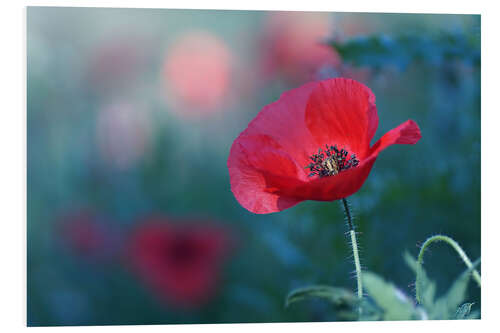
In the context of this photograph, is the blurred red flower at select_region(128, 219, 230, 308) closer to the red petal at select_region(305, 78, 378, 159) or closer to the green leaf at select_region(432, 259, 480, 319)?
the red petal at select_region(305, 78, 378, 159)

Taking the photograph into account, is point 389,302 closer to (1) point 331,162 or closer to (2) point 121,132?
(1) point 331,162

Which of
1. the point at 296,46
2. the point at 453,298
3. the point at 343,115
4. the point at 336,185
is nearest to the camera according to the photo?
the point at 453,298

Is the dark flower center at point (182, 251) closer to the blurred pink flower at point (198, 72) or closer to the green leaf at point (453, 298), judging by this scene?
the blurred pink flower at point (198, 72)

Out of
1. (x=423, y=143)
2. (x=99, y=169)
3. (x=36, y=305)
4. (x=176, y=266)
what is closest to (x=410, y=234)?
(x=423, y=143)

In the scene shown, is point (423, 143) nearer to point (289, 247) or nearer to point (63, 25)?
point (289, 247)


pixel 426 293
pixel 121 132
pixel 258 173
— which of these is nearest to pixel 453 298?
pixel 426 293

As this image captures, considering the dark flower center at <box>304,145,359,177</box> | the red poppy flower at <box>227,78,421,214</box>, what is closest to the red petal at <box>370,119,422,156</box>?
the red poppy flower at <box>227,78,421,214</box>
